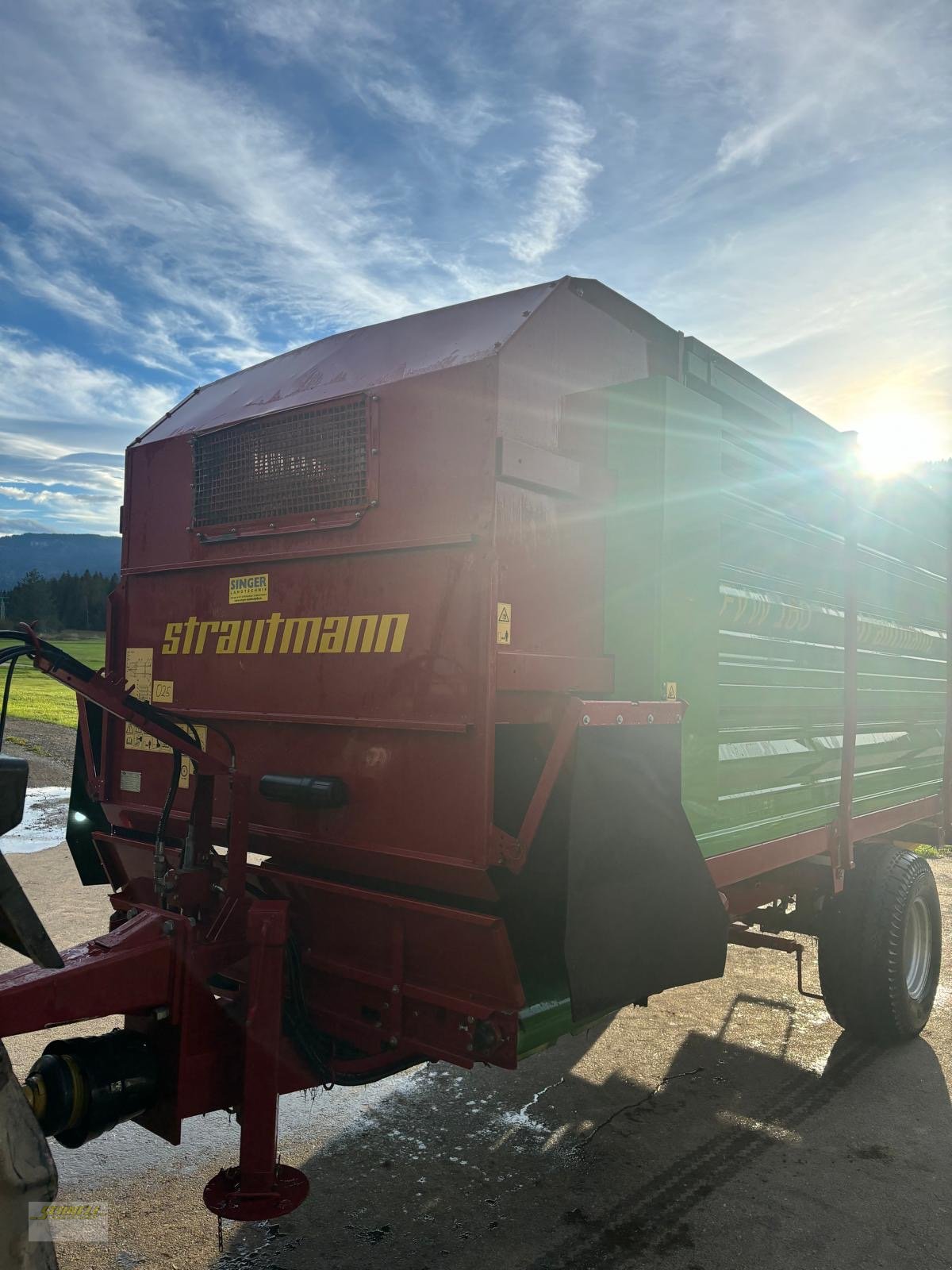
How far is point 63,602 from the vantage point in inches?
3246

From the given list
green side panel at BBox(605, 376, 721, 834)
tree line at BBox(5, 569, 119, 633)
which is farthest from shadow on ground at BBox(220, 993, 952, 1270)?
tree line at BBox(5, 569, 119, 633)

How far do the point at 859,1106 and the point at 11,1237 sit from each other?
10.9 ft

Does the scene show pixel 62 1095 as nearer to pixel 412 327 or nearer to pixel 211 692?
pixel 211 692

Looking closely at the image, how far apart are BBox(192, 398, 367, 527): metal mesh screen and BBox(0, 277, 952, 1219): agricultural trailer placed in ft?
0.04

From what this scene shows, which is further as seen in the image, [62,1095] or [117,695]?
[117,695]

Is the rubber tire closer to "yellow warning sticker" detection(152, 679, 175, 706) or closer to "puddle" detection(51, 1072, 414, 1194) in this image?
"puddle" detection(51, 1072, 414, 1194)

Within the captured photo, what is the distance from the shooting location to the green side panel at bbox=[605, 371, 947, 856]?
3072 millimetres

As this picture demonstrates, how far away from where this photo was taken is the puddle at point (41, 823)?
8.67m

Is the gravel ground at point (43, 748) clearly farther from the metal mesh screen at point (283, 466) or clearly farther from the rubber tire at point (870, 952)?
the rubber tire at point (870, 952)

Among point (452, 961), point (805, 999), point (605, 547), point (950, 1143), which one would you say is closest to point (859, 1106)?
point (950, 1143)

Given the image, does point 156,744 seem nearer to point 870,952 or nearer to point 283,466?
point 283,466

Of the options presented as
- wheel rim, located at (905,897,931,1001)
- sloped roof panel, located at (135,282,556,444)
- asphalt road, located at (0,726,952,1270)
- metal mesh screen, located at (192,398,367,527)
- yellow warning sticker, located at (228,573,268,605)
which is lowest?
asphalt road, located at (0,726,952,1270)

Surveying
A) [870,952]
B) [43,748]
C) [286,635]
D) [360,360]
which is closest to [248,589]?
[286,635]

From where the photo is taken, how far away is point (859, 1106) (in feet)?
12.8
